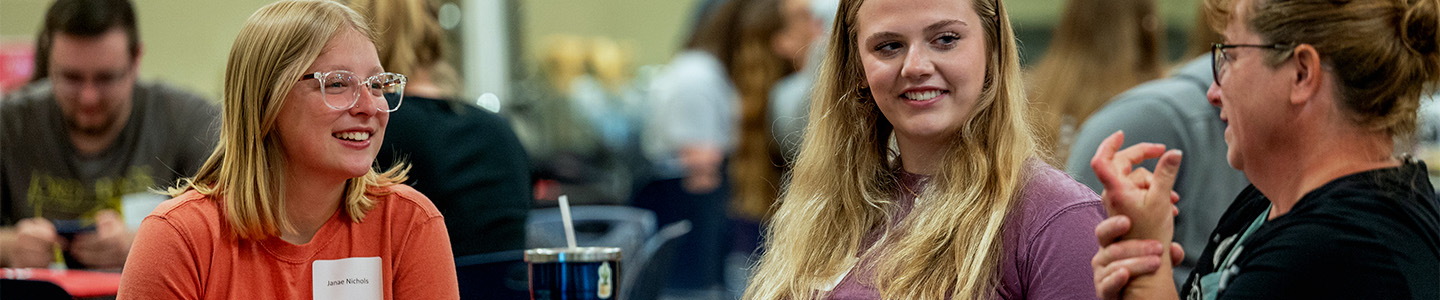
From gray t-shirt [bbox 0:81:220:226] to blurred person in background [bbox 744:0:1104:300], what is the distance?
6.72ft

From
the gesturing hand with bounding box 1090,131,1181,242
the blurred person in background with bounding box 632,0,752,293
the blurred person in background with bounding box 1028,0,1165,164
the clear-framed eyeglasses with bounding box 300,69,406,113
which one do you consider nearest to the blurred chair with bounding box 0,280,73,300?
the clear-framed eyeglasses with bounding box 300,69,406,113

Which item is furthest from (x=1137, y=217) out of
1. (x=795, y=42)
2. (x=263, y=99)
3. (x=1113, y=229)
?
(x=795, y=42)

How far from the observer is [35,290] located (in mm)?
1914

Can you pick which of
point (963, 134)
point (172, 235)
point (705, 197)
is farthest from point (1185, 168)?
point (705, 197)

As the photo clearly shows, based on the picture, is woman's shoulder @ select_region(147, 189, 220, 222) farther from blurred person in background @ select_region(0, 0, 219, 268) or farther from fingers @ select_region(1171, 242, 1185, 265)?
blurred person in background @ select_region(0, 0, 219, 268)

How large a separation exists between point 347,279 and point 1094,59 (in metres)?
2.32

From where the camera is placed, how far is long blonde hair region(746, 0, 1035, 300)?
1.50m

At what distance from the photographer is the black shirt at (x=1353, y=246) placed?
46.3 inches

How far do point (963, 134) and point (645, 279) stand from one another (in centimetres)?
137

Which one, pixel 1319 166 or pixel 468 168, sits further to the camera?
pixel 468 168

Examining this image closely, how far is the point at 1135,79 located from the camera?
128 inches

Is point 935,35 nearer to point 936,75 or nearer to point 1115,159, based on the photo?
point 936,75

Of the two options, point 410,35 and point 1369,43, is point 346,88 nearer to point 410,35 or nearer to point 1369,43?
point 410,35

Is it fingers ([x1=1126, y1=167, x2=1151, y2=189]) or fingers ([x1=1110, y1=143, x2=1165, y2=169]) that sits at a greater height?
fingers ([x1=1110, y1=143, x2=1165, y2=169])
